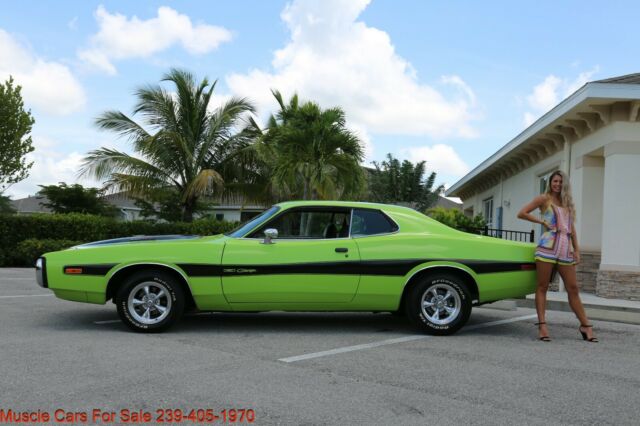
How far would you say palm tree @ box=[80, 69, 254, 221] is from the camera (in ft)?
68.5

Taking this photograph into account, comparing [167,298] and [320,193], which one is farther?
[320,193]

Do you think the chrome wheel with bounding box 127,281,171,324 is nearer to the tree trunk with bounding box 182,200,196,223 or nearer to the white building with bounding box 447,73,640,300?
the white building with bounding box 447,73,640,300

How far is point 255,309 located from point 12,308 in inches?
145

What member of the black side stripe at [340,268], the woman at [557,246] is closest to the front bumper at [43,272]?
the black side stripe at [340,268]

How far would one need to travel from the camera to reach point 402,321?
25.3 ft

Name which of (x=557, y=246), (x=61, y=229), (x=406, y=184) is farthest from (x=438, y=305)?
(x=406, y=184)

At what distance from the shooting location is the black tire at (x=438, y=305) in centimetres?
662

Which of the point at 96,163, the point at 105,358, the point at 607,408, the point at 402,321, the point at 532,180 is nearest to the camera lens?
the point at 607,408

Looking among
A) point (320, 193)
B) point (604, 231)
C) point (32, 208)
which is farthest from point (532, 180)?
point (32, 208)

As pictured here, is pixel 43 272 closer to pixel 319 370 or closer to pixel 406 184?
pixel 319 370

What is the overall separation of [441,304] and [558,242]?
1.47 metres

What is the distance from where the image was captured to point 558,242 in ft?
22.0

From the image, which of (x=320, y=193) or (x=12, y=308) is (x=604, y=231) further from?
(x=12, y=308)

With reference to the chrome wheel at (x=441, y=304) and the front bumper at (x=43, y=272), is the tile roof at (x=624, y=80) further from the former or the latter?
the front bumper at (x=43, y=272)
